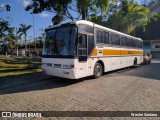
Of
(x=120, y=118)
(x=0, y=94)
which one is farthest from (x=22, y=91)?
(x=120, y=118)

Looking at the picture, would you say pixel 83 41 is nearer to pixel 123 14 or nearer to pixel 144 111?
pixel 144 111

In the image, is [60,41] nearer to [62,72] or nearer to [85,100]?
[62,72]

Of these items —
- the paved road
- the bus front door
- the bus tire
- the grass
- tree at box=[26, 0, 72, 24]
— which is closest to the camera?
the paved road

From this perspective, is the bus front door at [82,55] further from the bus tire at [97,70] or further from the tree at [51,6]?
the tree at [51,6]

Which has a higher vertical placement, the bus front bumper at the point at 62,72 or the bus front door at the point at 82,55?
the bus front door at the point at 82,55

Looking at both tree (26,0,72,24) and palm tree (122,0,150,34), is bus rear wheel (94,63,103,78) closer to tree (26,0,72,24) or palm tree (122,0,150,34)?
tree (26,0,72,24)

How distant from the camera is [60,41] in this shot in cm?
891

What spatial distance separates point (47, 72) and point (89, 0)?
29.3 ft

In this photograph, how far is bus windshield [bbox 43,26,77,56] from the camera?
855 cm

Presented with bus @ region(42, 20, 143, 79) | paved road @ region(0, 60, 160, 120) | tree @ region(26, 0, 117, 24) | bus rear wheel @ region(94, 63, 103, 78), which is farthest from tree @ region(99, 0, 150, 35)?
paved road @ region(0, 60, 160, 120)

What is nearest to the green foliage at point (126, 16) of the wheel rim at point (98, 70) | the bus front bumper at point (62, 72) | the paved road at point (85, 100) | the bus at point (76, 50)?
the bus at point (76, 50)

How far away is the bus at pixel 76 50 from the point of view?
8.52m

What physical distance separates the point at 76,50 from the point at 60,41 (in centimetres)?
110

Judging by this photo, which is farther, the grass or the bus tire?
the grass
